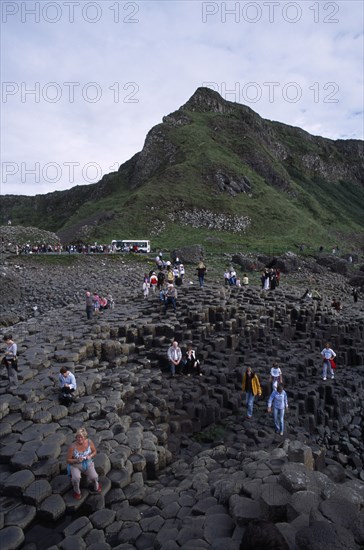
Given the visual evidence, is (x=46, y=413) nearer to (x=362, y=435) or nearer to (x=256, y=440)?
(x=256, y=440)

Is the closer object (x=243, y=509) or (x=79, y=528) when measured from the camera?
(x=243, y=509)

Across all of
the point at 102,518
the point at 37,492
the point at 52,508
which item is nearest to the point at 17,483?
the point at 37,492

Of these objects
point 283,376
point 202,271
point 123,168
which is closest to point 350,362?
point 283,376

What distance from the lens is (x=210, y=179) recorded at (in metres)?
77.5

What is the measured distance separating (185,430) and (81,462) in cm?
530

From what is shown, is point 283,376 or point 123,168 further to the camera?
point 123,168

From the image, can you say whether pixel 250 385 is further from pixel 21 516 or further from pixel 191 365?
pixel 21 516

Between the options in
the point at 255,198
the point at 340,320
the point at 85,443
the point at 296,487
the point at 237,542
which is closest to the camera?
the point at 237,542

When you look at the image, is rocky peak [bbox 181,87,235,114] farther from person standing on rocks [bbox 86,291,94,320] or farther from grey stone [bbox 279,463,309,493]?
grey stone [bbox 279,463,309,493]

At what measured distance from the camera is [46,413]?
1027 centimetres

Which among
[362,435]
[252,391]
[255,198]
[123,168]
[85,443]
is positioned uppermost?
[123,168]

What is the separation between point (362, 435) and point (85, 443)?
35.8 ft

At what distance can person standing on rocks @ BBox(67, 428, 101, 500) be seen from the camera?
7.70 metres

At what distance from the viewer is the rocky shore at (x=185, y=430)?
672cm
